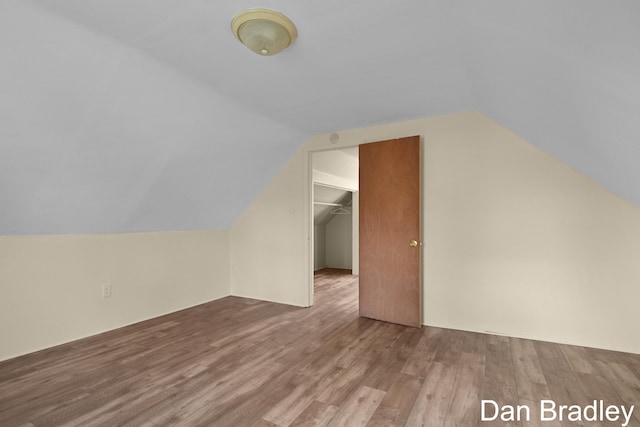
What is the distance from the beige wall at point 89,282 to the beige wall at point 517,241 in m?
2.63

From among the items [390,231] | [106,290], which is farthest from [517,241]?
[106,290]

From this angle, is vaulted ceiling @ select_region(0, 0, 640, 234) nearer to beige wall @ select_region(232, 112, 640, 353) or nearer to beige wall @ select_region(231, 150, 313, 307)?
beige wall @ select_region(232, 112, 640, 353)

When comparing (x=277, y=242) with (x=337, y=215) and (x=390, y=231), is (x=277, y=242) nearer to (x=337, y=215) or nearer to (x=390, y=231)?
(x=390, y=231)

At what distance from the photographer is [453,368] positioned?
237 centimetres

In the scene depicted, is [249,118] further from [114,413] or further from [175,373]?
[114,413]

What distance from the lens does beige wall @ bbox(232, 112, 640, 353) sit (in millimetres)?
2656

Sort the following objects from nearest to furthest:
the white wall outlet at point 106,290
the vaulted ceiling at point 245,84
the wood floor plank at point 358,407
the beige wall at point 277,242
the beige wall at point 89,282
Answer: the vaulted ceiling at point 245,84 < the wood floor plank at point 358,407 < the beige wall at point 89,282 < the white wall outlet at point 106,290 < the beige wall at point 277,242

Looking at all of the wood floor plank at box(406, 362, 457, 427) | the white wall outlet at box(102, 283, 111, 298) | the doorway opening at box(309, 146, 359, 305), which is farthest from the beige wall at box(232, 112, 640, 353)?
the white wall outlet at box(102, 283, 111, 298)

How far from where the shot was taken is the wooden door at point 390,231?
330cm

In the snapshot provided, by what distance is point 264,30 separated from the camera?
1714mm

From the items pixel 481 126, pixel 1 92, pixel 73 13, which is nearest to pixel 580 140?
pixel 481 126

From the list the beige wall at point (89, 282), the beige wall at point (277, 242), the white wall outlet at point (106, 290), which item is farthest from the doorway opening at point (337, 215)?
the white wall outlet at point (106, 290)

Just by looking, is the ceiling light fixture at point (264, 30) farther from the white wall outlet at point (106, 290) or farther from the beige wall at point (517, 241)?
the white wall outlet at point (106, 290)

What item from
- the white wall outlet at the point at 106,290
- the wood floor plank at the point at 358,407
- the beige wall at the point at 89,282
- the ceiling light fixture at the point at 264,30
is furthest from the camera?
the white wall outlet at the point at 106,290
